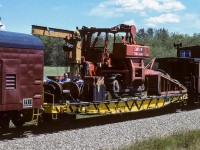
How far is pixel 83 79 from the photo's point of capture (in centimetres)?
1385

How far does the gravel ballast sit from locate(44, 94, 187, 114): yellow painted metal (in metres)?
0.67

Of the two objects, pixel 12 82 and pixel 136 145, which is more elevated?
pixel 12 82

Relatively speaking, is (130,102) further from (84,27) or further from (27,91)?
(27,91)

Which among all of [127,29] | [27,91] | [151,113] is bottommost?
Result: [151,113]

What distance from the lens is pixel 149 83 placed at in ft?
57.2

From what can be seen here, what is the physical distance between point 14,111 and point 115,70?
16.8ft

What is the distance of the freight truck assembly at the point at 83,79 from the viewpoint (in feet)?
35.7

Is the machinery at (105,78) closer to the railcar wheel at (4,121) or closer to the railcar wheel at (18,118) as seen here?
the railcar wheel at (18,118)

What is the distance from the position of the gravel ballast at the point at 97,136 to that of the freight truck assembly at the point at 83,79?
803 mm

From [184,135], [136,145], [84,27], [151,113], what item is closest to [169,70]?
[151,113]

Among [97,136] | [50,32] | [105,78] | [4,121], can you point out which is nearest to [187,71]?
[105,78]

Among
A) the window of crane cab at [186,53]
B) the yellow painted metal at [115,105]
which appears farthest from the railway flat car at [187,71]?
the window of crane cab at [186,53]

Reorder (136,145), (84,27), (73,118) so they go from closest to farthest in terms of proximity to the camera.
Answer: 1. (136,145)
2. (73,118)
3. (84,27)

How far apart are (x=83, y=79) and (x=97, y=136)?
3.15m
